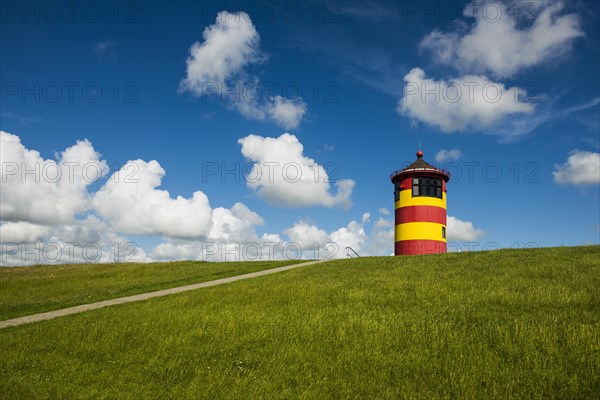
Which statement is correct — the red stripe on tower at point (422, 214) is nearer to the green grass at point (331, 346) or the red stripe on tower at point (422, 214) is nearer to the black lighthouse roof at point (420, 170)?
the black lighthouse roof at point (420, 170)

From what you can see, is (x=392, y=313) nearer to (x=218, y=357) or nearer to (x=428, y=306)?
(x=428, y=306)

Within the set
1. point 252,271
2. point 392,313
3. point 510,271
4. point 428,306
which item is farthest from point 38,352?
point 252,271

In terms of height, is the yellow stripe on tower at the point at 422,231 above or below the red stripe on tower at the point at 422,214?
below

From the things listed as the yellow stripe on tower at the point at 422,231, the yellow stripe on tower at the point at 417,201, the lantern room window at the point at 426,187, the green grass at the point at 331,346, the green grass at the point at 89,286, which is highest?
the lantern room window at the point at 426,187

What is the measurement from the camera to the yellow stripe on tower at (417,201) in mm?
35219

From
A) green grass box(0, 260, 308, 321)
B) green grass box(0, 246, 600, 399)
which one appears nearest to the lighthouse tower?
green grass box(0, 260, 308, 321)

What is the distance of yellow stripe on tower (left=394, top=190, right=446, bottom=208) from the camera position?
35219 millimetres

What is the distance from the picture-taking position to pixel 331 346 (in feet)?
34.4

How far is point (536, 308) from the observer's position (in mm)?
12930

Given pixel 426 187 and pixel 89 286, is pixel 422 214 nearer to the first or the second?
pixel 426 187

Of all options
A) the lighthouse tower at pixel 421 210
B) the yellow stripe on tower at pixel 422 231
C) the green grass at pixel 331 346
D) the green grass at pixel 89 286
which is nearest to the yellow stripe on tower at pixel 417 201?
the lighthouse tower at pixel 421 210

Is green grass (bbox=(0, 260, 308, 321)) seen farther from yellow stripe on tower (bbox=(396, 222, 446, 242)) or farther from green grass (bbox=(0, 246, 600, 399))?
yellow stripe on tower (bbox=(396, 222, 446, 242))

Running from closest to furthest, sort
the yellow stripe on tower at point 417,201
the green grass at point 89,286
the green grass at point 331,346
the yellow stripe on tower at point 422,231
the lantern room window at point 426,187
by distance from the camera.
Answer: the green grass at point 331,346, the green grass at point 89,286, the yellow stripe on tower at point 422,231, the yellow stripe on tower at point 417,201, the lantern room window at point 426,187

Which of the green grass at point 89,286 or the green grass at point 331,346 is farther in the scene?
the green grass at point 89,286
